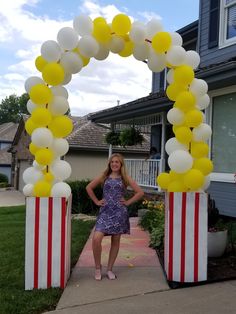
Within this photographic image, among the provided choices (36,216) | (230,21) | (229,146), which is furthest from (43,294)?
(230,21)

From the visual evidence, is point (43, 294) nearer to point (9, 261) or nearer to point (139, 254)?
point (9, 261)

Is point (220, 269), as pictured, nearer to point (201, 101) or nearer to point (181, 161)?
point (181, 161)

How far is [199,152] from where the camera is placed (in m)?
5.42

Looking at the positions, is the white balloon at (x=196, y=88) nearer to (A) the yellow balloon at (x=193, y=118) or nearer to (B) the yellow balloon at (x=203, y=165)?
(A) the yellow balloon at (x=193, y=118)

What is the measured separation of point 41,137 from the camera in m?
5.16

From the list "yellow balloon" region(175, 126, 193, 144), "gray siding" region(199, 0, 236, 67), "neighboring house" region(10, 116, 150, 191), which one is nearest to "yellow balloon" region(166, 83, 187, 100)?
"yellow balloon" region(175, 126, 193, 144)

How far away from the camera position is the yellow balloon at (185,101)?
210 inches

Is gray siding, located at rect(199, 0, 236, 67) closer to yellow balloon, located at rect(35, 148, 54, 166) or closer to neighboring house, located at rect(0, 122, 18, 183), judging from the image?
yellow balloon, located at rect(35, 148, 54, 166)

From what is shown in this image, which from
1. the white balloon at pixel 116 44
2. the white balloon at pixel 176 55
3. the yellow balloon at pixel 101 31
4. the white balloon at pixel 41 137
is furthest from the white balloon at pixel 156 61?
the white balloon at pixel 41 137

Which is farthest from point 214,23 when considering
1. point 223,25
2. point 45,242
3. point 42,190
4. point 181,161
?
point 45,242

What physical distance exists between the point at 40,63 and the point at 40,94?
0.45 meters

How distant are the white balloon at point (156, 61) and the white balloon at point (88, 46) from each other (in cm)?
73

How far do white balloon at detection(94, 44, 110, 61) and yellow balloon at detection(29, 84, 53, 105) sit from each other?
2.84 ft

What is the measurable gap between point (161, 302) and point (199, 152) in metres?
1.90
